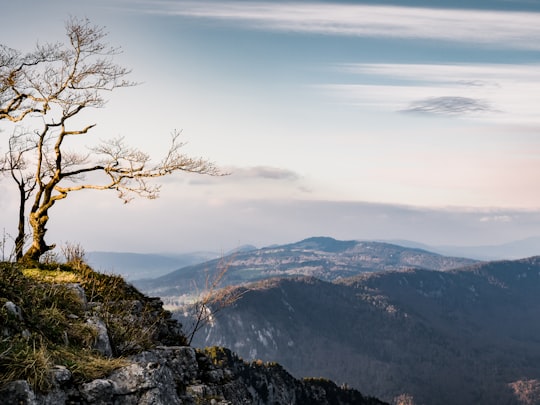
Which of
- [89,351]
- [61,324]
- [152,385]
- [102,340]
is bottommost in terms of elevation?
[152,385]

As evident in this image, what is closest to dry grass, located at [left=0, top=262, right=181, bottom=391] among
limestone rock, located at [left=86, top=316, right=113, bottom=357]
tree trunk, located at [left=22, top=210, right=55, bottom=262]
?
limestone rock, located at [left=86, top=316, right=113, bottom=357]

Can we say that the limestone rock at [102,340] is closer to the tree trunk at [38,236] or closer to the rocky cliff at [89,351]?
the rocky cliff at [89,351]

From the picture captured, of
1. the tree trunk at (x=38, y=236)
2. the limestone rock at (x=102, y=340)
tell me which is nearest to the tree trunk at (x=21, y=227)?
the tree trunk at (x=38, y=236)

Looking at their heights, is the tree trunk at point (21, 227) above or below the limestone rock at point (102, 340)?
above

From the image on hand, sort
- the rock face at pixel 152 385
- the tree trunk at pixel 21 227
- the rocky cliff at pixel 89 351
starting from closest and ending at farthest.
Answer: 1. the rock face at pixel 152 385
2. the rocky cliff at pixel 89 351
3. the tree trunk at pixel 21 227

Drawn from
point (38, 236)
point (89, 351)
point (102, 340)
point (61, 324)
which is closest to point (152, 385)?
point (89, 351)

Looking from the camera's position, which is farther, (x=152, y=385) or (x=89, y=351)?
(x=89, y=351)

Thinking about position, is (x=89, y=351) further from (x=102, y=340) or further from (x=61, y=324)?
(x=61, y=324)

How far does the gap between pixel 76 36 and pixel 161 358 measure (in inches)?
766

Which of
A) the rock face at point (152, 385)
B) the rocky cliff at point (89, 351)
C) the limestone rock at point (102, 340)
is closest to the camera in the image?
the rock face at point (152, 385)

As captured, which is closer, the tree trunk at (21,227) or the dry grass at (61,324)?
the dry grass at (61,324)

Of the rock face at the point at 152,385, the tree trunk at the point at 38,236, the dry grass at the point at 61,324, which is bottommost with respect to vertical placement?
the rock face at the point at 152,385

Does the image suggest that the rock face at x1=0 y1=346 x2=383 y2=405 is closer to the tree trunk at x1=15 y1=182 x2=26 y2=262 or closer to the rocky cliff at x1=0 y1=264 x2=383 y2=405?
the rocky cliff at x1=0 y1=264 x2=383 y2=405

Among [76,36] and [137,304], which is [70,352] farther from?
[76,36]
